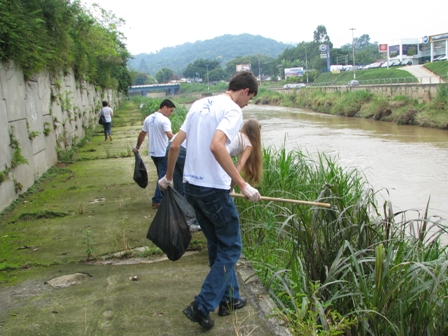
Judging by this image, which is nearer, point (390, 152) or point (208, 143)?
point (208, 143)

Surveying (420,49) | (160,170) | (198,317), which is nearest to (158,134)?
(160,170)

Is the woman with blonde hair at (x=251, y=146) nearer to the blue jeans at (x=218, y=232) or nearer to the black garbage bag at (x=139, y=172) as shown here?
the blue jeans at (x=218, y=232)

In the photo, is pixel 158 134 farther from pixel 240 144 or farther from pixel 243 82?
pixel 243 82

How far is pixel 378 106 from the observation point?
3002 centimetres

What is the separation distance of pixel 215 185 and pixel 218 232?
1.11 ft

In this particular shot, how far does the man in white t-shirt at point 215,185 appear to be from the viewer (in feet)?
10.2

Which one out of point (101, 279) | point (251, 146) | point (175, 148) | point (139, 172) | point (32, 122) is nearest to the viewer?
point (175, 148)

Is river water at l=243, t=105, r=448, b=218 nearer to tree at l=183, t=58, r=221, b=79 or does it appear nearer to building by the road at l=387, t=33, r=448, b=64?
building by the road at l=387, t=33, r=448, b=64

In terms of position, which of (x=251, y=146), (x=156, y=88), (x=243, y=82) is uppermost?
(x=156, y=88)

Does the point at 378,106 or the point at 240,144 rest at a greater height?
the point at 240,144

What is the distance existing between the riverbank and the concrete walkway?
20.7 meters

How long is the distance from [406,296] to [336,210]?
0.99 metres

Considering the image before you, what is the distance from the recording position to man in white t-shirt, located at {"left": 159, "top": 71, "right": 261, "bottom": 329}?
3113 mm

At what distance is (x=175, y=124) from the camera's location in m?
14.2
